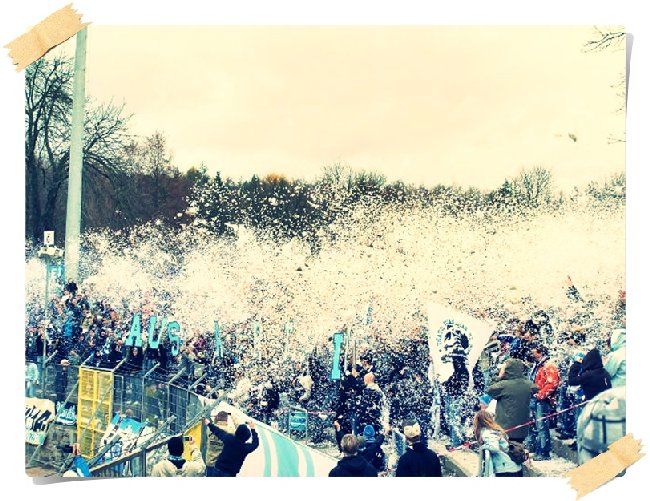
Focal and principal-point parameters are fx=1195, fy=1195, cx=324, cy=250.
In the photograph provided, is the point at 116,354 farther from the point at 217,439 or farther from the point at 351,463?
the point at 351,463

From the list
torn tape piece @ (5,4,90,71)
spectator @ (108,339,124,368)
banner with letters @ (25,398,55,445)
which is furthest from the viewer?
spectator @ (108,339,124,368)

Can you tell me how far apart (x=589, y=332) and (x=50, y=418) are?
3.62m

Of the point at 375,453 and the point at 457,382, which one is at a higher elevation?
the point at 457,382

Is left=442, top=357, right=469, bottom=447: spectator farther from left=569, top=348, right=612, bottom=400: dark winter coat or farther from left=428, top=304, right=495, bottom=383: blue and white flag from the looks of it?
left=569, top=348, right=612, bottom=400: dark winter coat

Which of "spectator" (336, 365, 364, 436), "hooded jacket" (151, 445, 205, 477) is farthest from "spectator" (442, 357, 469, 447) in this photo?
"hooded jacket" (151, 445, 205, 477)

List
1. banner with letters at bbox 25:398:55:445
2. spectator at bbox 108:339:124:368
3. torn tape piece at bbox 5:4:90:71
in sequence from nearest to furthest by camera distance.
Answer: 1. torn tape piece at bbox 5:4:90:71
2. banner with letters at bbox 25:398:55:445
3. spectator at bbox 108:339:124:368

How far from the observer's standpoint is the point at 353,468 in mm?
7863

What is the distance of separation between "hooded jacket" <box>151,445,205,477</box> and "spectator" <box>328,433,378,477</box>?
34.4 inches

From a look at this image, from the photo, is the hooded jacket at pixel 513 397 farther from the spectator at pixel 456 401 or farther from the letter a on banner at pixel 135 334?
the letter a on banner at pixel 135 334

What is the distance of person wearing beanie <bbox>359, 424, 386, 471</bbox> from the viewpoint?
7.88 meters

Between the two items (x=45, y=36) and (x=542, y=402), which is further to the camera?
(x=542, y=402)

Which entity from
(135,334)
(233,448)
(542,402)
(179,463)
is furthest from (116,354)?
(542,402)

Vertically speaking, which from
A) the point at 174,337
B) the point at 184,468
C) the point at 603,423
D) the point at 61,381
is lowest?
the point at 184,468

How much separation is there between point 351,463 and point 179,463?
→ 1.14 meters
